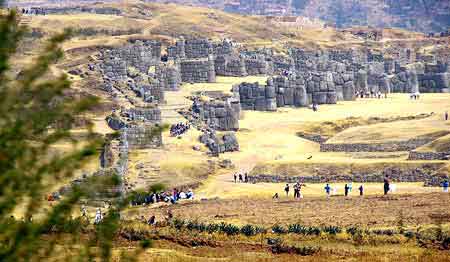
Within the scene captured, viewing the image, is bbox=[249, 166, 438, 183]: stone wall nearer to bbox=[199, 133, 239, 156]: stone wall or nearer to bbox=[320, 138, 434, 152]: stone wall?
bbox=[320, 138, 434, 152]: stone wall

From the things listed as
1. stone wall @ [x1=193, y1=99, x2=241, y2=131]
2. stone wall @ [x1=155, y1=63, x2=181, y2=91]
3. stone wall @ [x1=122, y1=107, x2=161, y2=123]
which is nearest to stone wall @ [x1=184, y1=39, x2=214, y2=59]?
stone wall @ [x1=155, y1=63, x2=181, y2=91]

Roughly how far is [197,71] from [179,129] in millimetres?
28799

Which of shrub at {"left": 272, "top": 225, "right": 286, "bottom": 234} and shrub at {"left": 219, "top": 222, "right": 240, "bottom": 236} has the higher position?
shrub at {"left": 219, "top": 222, "right": 240, "bottom": 236}

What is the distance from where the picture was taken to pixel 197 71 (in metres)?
89.3

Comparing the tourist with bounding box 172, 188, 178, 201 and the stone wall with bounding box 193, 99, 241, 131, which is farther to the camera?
the stone wall with bounding box 193, 99, 241, 131

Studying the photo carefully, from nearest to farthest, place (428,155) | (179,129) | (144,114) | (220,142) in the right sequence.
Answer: (428,155), (144,114), (220,142), (179,129)

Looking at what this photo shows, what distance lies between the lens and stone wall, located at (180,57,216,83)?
88938mm

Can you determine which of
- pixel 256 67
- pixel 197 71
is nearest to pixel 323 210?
pixel 197 71

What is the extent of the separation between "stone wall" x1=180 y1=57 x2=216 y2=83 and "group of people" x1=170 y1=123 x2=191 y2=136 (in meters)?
→ 25.8

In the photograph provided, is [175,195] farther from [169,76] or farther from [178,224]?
[169,76]

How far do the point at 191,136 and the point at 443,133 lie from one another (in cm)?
1598

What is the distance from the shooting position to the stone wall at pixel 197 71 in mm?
88938

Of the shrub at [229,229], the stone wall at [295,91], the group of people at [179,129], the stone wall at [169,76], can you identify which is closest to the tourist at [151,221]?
the shrub at [229,229]

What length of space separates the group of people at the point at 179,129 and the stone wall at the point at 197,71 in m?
25.8
